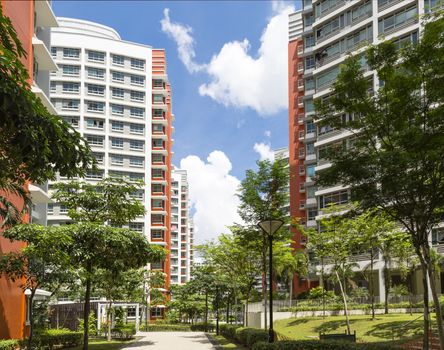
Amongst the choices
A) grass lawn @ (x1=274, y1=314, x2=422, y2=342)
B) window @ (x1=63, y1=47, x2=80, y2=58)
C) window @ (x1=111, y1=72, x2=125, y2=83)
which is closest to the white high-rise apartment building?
window @ (x1=111, y1=72, x2=125, y2=83)

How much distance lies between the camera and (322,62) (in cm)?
6450

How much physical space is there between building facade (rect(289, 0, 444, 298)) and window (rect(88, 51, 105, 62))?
2890 cm

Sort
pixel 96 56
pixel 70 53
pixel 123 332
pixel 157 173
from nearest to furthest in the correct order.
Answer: pixel 123 332
pixel 70 53
pixel 96 56
pixel 157 173

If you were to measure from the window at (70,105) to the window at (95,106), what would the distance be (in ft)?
5.32

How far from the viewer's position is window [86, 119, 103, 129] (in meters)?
82.4

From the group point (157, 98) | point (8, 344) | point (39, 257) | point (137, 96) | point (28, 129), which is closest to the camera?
point (28, 129)

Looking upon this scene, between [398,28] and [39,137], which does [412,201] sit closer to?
[39,137]

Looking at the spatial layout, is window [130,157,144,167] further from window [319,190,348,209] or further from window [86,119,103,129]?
window [319,190,348,209]

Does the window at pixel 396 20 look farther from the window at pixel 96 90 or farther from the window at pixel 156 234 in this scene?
the window at pixel 156 234

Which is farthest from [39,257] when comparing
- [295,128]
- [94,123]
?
[94,123]

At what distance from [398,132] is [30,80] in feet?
77.7

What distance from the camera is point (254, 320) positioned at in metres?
39.5

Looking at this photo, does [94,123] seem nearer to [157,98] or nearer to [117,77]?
[117,77]

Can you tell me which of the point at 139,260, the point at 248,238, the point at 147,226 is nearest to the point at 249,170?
the point at 248,238
